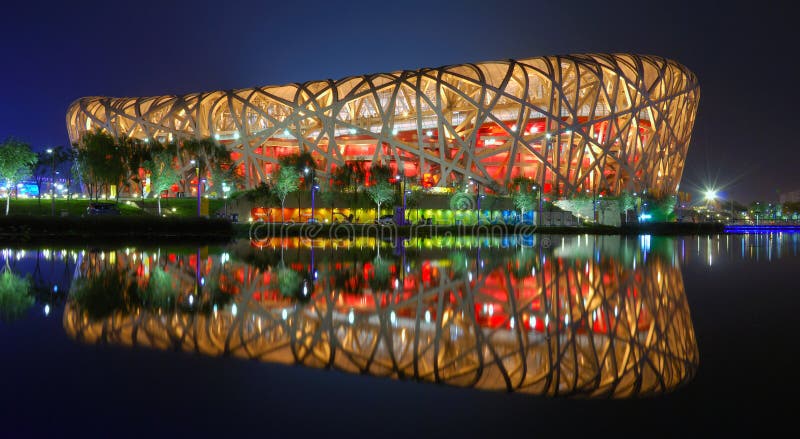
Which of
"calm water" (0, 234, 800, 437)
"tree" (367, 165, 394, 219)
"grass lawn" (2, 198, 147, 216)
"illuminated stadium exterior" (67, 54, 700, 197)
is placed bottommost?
"calm water" (0, 234, 800, 437)

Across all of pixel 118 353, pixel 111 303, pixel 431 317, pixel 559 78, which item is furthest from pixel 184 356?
pixel 559 78

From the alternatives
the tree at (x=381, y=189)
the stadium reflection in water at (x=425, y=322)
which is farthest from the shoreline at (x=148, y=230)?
the stadium reflection in water at (x=425, y=322)

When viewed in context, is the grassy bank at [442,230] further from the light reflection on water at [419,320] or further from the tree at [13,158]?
the light reflection on water at [419,320]

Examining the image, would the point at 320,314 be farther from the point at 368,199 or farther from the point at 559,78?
the point at 559,78

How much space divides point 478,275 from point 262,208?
4621 centimetres

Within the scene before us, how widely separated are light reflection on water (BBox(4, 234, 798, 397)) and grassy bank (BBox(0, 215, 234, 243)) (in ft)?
59.2

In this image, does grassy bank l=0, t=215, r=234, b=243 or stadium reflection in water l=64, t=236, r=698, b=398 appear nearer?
stadium reflection in water l=64, t=236, r=698, b=398

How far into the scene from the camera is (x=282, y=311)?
9.26 meters

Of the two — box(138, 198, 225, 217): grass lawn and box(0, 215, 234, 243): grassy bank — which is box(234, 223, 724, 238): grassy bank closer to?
box(0, 215, 234, 243): grassy bank

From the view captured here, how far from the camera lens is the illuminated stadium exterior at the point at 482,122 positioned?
66312 mm

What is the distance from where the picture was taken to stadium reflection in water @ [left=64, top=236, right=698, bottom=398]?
239 inches

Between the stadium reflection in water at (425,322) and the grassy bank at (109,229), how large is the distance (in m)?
19.0

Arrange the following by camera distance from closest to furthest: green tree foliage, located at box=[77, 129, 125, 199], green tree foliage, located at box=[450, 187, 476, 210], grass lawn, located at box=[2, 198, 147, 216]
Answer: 1. green tree foliage, located at box=[77, 129, 125, 199]
2. grass lawn, located at box=[2, 198, 147, 216]
3. green tree foliage, located at box=[450, 187, 476, 210]

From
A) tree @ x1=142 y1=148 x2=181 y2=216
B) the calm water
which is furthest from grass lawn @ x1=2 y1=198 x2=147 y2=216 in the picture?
the calm water
